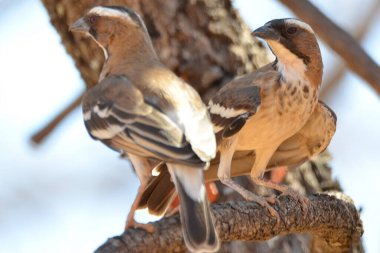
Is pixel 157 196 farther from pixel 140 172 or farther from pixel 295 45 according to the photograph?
pixel 295 45

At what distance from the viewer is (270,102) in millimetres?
5324

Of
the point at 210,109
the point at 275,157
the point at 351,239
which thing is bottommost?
the point at 351,239

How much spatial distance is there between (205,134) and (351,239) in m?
1.33

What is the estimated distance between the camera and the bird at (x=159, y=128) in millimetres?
4410

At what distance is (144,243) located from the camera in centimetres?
444

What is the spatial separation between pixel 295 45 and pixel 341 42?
0.52 meters

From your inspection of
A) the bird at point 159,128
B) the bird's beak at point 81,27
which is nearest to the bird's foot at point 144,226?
the bird at point 159,128

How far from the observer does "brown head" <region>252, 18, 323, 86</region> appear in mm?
5477

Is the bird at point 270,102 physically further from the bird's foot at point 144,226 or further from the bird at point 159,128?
the bird's foot at point 144,226

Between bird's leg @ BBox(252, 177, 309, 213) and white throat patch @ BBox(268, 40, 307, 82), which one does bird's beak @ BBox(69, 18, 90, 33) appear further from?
bird's leg @ BBox(252, 177, 309, 213)

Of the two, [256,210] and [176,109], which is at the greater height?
[176,109]

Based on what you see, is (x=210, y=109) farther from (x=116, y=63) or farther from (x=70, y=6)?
(x=70, y=6)

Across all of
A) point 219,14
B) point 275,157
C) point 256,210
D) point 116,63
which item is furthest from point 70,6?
point 256,210

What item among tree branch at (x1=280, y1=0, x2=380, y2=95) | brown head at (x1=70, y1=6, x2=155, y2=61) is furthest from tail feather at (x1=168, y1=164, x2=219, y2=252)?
tree branch at (x1=280, y1=0, x2=380, y2=95)
